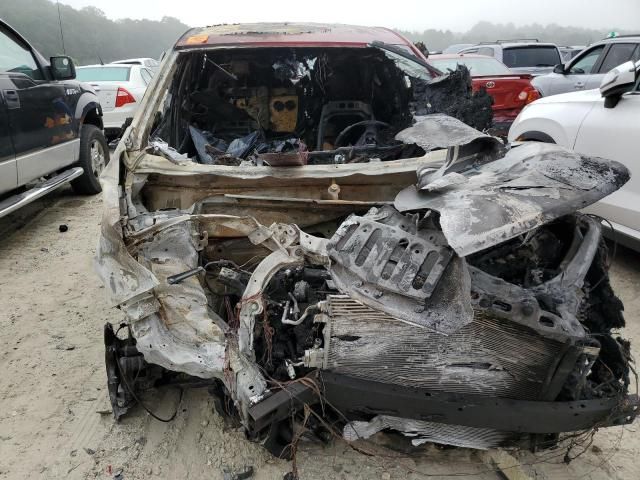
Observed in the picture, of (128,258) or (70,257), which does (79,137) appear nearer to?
(70,257)

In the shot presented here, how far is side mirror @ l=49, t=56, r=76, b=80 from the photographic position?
4.69 meters

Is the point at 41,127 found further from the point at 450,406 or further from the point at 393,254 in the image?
the point at 450,406

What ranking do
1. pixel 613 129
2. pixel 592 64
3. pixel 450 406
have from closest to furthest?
pixel 450 406 → pixel 613 129 → pixel 592 64

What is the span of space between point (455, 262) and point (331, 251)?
0.44 metres

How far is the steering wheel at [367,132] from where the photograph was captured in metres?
3.56

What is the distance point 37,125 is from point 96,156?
1595 millimetres

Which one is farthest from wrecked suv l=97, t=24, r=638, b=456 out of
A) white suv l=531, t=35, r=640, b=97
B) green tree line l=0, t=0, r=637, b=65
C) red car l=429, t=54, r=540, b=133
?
green tree line l=0, t=0, r=637, b=65

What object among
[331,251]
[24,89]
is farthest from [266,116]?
[331,251]

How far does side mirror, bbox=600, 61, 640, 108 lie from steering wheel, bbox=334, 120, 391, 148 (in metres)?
1.65

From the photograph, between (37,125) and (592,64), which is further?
(592,64)

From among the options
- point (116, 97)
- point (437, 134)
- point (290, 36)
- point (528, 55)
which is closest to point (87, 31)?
point (116, 97)

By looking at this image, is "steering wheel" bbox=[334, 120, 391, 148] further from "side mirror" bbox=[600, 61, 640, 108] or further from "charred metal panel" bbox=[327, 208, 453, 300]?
"charred metal panel" bbox=[327, 208, 453, 300]

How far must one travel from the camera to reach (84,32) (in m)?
24.1

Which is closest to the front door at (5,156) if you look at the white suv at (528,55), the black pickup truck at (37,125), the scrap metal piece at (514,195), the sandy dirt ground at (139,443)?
the black pickup truck at (37,125)
